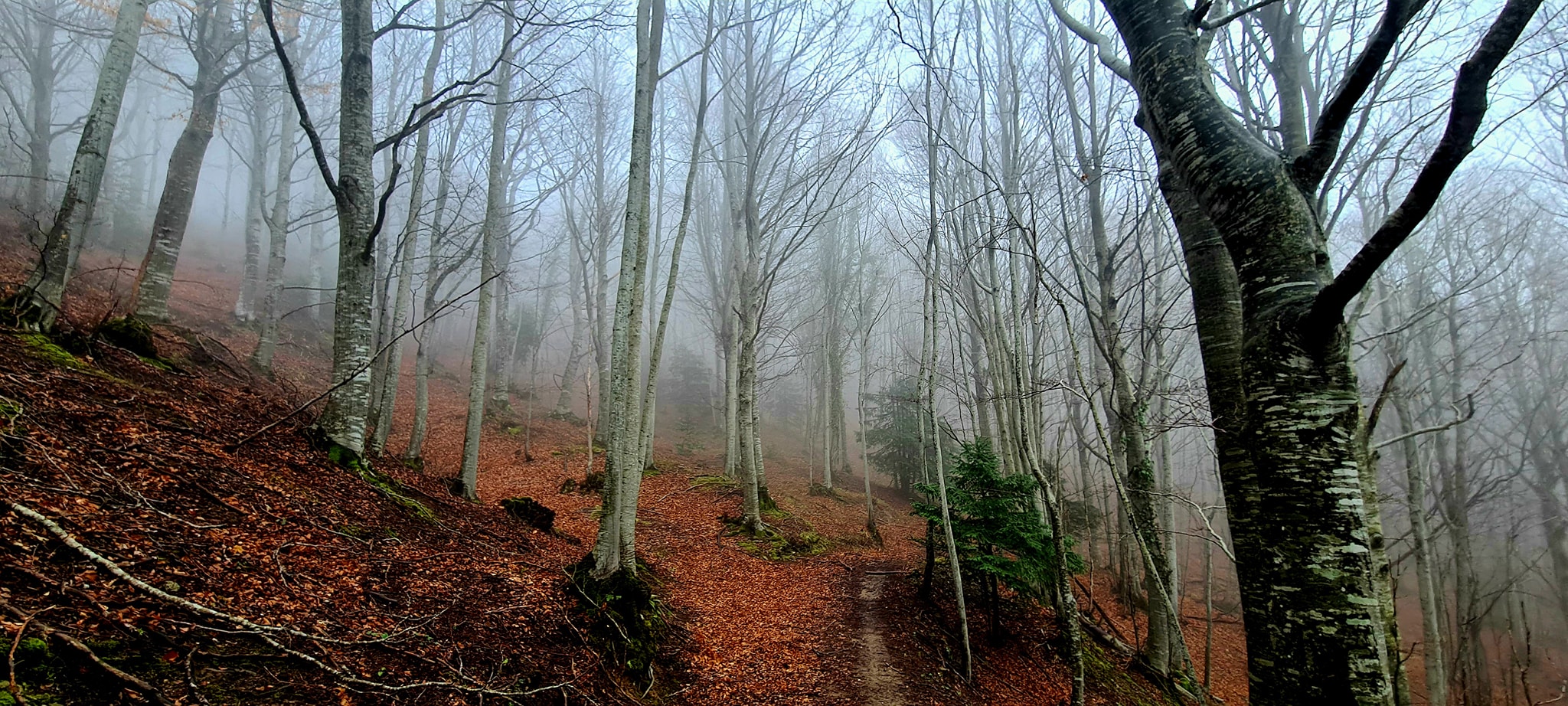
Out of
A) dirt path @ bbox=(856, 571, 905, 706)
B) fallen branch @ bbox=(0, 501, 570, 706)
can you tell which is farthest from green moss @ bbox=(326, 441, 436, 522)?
dirt path @ bbox=(856, 571, 905, 706)

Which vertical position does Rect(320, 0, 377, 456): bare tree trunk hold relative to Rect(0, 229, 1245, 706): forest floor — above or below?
above

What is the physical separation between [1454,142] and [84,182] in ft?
31.0

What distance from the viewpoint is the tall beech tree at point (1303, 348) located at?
1.63 meters

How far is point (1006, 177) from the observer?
827 centimetres

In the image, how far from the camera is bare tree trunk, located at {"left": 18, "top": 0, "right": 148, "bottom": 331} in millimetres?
4508

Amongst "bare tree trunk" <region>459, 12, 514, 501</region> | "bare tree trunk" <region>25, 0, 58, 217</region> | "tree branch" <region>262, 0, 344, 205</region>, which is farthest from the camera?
"bare tree trunk" <region>25, 0, 58, 217</region>

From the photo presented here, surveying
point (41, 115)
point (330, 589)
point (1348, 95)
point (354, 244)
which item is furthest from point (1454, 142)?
point (41, 115)

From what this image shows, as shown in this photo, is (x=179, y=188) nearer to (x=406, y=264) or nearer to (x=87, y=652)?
(x=406, y=264)

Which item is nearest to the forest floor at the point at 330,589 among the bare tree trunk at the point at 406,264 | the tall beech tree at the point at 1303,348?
the bare tree trunk at the point at 406,264

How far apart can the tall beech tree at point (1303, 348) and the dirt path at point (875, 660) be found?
3101 mm

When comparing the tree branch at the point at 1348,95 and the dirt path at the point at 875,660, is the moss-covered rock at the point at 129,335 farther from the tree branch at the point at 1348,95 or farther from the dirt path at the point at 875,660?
the tree branch at the point at 1348,95

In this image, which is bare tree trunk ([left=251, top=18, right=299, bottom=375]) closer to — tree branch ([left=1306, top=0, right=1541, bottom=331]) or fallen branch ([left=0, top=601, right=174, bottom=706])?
fallen branch ([left=0, top=601, right=174, bottom=706])

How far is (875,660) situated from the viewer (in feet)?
16.7

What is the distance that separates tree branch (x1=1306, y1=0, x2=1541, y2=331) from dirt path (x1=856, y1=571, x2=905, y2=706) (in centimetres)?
424
